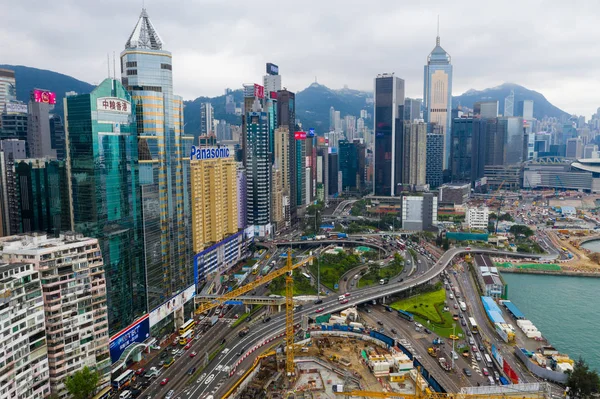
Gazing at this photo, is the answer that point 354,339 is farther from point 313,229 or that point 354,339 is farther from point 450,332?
point 313,229

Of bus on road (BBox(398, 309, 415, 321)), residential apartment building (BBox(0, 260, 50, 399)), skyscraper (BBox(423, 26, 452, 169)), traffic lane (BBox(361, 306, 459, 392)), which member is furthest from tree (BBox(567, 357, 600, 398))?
skyscraper (BBox(423, 26, 452, 169))

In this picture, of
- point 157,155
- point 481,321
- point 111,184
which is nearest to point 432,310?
point 481,321

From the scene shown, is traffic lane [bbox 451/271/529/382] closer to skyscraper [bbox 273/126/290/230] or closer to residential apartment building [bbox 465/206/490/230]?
residential apartment building [bbox 465/206/490/230]

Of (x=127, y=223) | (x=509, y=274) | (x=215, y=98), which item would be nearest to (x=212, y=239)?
(x=127, y=223)

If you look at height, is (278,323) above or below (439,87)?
below

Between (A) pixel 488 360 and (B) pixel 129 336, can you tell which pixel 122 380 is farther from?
(A) pixel 488 360

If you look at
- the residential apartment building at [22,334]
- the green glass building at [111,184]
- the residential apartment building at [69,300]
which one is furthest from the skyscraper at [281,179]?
the residential apartment building at [22,334]
